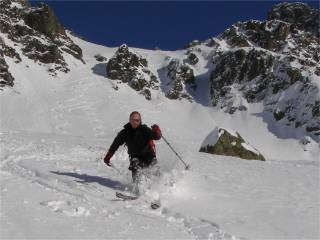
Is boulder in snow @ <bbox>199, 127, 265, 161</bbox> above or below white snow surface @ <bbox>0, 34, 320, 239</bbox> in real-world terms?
above

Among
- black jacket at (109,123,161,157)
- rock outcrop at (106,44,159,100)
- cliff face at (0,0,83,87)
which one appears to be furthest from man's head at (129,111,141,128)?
rock outcrop at (106,44,159,100)

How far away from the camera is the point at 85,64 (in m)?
84.4

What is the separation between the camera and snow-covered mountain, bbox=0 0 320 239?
8906 mm

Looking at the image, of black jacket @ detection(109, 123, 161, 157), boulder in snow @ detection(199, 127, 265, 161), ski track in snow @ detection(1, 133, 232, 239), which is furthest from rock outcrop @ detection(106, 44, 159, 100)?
black jacket @ detection(109, 123, 161, 157)

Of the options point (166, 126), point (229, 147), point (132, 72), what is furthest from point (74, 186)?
point (132, 72)

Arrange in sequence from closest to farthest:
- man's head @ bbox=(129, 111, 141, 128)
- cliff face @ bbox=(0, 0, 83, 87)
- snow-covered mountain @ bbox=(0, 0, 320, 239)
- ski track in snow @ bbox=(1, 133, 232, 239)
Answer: ski track in snow @ bbox=(1, 133, 232, 239) < snow-covered mountain @ bbox=(0, 0, 320, 239) < man's head @ bbox=(129, 111, 141, 128) < cliff face @ bbox=(0, 0, 83, 87)

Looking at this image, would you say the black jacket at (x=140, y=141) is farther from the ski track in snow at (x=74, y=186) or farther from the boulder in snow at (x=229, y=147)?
the boulder in snow at (x=229, y=147)

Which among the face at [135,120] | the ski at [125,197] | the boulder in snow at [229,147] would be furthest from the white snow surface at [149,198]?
the boulder in snow at [229,147]

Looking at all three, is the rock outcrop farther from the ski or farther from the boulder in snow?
the ski

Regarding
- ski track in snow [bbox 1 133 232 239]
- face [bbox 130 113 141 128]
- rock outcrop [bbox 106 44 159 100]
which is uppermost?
rock outcrop [bbox 106 44 159 100]

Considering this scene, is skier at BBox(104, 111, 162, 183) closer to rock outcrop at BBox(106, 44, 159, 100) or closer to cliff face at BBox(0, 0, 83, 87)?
cliff face at BBox(0, 0, 83, 87)

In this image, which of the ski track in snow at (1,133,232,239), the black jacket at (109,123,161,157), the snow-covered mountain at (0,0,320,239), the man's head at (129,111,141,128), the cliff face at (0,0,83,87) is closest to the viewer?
the ski track in snow at (1,133,232,239)

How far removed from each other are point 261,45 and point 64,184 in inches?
3357

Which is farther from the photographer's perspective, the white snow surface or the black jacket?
the black jacket
